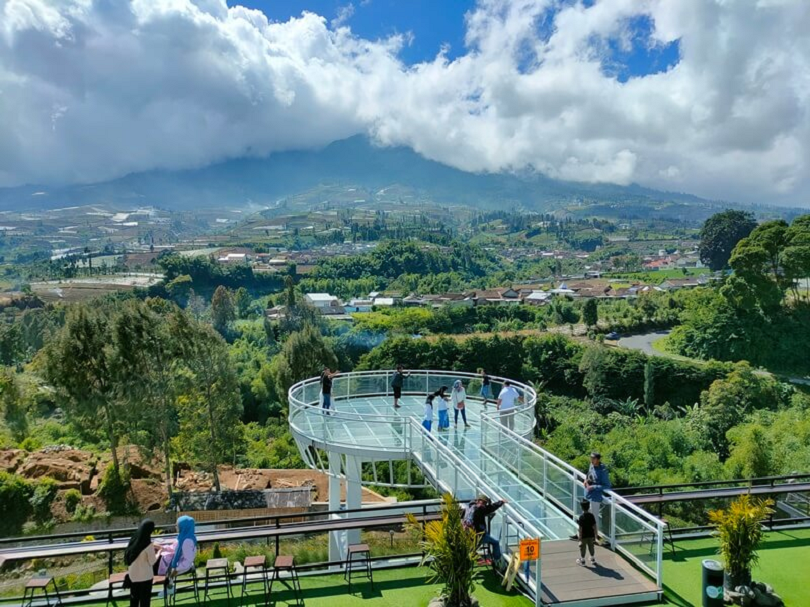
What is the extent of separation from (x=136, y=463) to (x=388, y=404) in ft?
57.8

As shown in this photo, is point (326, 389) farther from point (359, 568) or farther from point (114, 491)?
point (114, 491)

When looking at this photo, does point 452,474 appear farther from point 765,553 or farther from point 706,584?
point 765,553

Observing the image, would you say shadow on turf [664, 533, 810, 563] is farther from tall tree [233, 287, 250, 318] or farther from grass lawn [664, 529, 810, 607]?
tall tree [233, 287, 250, 318]

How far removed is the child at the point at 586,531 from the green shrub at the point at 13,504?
2206cm

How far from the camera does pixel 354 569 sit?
28.6 feet

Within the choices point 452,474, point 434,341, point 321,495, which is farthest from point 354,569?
point 434,341

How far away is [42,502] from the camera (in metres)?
22.5

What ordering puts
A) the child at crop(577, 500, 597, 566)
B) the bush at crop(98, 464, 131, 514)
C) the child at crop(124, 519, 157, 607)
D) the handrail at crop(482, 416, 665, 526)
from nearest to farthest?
the child at crop(124, 519, 157, 607), the child at crop(577, 500, 597, 566), the handrail at crop(482, 416, 665, 526), the bush at crop(98, 464, 131, 514)

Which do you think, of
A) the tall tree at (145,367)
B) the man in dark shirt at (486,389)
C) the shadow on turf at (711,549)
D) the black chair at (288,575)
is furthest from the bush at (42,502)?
the shadow on turf at (711,549)

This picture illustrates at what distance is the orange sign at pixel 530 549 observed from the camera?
6.90m

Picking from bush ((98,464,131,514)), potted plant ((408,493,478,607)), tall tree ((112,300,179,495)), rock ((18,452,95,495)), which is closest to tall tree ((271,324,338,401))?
tall tree ((112,300,179,495))

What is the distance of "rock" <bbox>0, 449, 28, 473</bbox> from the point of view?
989 inches

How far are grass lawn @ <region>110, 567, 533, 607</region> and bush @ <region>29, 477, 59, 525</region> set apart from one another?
18.3 metres

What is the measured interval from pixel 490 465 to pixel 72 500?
63.5 feet
